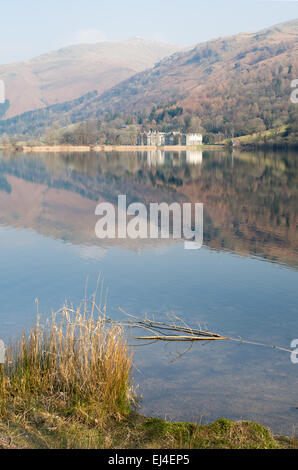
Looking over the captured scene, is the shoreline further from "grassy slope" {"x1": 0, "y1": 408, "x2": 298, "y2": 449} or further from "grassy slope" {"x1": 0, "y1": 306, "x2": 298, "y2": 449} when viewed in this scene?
"grassy slope" {"x1": 0, "y1": 408, "x2": 298, "y2": 449}

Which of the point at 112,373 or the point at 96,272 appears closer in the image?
the point at 112,373

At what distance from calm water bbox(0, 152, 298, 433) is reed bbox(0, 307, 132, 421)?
2.99 feet

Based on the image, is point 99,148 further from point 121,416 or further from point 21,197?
point 121,416

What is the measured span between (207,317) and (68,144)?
515 feet

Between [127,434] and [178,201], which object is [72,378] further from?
[178,201]

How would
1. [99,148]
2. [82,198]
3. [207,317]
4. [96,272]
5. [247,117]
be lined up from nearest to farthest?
1. [207,317]
2. [96,272]
3. [82,198]
4. [99,148]
5. [247,117]

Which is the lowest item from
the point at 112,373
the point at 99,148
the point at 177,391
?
the point at 177,391

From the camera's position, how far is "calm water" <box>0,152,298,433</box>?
24.0 feet

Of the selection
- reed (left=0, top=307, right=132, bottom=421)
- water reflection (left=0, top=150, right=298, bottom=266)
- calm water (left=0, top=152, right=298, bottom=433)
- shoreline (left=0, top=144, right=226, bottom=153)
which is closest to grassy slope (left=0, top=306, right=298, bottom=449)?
reed (left=0, top=307, right=132, bottom=421)

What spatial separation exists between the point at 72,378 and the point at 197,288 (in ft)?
22.3

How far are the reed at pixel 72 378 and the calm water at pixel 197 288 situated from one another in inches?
35.9

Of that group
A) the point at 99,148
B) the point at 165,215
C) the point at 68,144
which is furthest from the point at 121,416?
the point at 68,144

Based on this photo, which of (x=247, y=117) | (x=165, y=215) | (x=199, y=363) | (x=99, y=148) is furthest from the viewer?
(x=247, y=117)

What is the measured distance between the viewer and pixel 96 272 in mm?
14742
